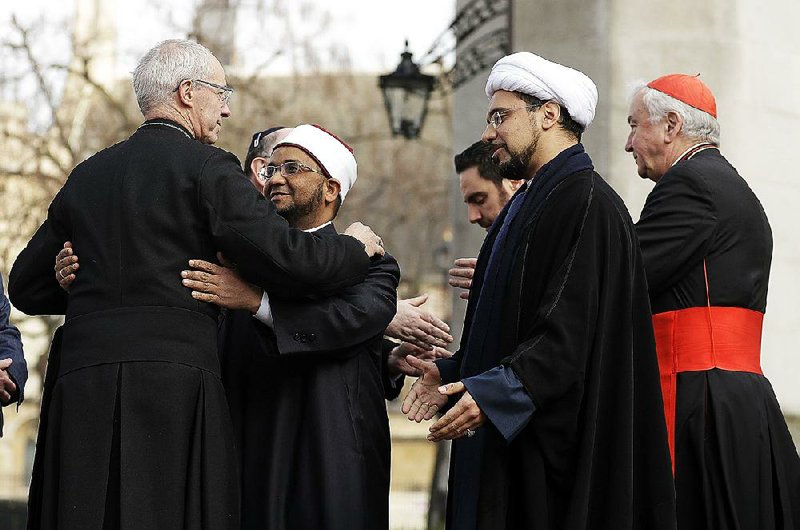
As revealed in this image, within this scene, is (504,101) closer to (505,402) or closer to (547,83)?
(547,83)

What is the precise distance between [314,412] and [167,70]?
52.8 inches

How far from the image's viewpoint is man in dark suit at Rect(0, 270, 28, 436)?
6.50 meters

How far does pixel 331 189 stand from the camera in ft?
19.2

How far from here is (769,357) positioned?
8680 mm

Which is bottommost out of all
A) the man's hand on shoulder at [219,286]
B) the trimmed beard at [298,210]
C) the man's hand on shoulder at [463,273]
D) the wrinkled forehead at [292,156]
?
the man's hand on shoulder at [219,286]

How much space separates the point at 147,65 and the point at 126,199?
0.53m

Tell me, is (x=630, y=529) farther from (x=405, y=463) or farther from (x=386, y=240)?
(x=405, y=463)

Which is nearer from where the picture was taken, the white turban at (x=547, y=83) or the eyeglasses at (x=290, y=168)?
the white turban at (x=547, y=83)

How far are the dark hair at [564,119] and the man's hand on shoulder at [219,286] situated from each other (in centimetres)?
115

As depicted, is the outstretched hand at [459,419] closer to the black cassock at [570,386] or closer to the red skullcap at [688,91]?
the black cassock at [570,386]

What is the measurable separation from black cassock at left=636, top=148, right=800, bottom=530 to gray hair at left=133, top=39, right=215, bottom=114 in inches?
69.1

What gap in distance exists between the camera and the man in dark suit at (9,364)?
Result: 6.50 metres

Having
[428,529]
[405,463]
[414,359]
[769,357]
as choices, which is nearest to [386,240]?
[405,463]

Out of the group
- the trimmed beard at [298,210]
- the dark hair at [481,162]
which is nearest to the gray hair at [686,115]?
the dark hair at [481,162]
